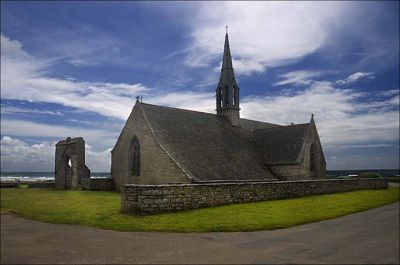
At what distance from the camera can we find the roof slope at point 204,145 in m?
26.4

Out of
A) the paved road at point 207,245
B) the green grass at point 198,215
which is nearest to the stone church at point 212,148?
the green grass at point 198,215

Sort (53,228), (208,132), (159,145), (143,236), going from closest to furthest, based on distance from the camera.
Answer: (143,236) → (53,228) → (159,145) → (208,132)

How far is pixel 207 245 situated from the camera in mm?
10938

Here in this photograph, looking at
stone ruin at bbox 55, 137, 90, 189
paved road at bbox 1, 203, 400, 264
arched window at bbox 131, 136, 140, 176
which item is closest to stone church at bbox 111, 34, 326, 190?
arched window at bbox 131, 136, 140, 176

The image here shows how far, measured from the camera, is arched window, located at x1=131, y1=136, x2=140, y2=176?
2914cm

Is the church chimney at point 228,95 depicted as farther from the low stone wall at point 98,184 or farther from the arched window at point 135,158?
the low stone wall at point 98,184

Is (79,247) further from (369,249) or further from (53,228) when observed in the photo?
(369,249)

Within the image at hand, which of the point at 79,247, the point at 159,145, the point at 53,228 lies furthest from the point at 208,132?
the point at 79,247

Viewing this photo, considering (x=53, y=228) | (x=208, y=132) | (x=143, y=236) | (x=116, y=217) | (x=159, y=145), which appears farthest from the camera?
(x=208, y=132)

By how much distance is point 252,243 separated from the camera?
1113 cm

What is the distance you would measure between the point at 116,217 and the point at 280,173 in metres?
20.6

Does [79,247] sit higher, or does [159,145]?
[159,145]

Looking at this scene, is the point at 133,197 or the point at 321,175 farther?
the point at 321,175

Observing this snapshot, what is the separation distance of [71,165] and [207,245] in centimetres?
2592
